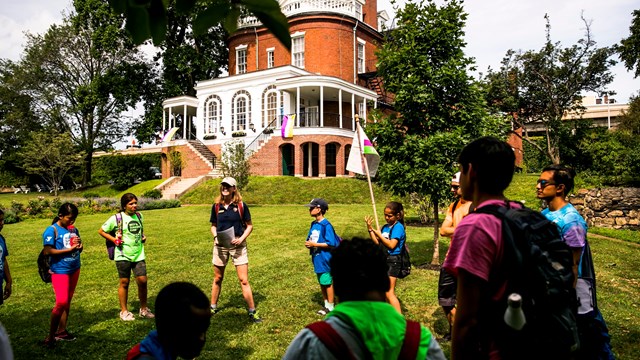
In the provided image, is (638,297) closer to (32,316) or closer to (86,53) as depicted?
(32,316)

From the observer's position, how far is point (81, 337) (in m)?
5.64

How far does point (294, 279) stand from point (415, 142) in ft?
12.8

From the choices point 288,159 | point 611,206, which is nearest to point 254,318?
point 611,206

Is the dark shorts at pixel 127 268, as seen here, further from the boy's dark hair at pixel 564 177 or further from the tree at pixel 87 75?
the tree at pixel 87 75

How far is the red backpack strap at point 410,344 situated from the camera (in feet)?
5.99

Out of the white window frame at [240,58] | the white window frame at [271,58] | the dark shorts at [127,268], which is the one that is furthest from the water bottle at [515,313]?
the white window frame at [240,58]

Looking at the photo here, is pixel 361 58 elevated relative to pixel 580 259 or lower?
elevated

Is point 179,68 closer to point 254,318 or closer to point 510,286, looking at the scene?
point 254,318

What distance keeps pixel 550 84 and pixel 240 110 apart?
2171cm

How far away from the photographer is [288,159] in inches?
1214

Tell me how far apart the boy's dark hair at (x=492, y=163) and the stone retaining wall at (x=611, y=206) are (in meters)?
16.9

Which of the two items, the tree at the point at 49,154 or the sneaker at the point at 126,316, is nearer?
the sneaker at the point at 126,316

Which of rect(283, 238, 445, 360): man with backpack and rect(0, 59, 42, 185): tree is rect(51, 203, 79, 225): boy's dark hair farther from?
rect(0, 59, 42, 185): tree

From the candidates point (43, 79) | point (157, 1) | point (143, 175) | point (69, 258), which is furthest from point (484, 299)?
point (43, 79)
